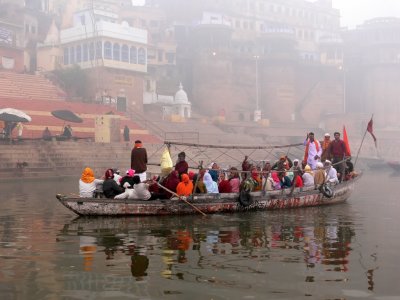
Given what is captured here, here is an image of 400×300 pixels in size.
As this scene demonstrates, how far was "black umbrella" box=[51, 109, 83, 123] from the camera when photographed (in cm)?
3422

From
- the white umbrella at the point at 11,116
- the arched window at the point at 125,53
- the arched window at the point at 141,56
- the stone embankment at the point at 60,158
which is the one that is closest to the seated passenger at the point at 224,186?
the stone embankment at the point at 60,158

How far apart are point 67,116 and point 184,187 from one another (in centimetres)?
2377

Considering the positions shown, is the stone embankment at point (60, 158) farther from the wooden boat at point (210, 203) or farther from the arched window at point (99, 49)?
the arched window at point (99, 49)

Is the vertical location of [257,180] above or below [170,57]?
below

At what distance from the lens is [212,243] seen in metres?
9.05

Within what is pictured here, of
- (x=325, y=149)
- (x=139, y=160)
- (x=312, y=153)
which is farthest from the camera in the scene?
(x=325, y=149)

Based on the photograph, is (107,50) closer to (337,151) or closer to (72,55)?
(72,55)

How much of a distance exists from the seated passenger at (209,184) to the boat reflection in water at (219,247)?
36.3 inches

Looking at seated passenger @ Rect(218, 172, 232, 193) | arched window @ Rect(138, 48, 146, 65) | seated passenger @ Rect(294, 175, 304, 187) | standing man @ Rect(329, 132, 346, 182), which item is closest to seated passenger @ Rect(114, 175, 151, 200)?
seated passenger @ Rect(218, 172, 232, 193)

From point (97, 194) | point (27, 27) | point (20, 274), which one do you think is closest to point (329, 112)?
point (27, 27)

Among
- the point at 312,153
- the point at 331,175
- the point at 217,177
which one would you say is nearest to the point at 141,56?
the point at 312,153

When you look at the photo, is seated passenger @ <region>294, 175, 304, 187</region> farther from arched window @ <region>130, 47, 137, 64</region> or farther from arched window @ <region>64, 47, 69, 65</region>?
arched window @ <region>64, 47, 69, 65</region>

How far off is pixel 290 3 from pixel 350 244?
73.1m

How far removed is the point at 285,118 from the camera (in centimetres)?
5919
